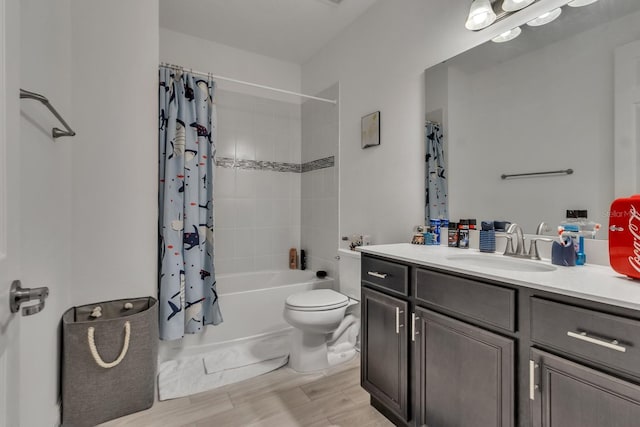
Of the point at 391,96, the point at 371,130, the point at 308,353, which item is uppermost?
the point at 391,96

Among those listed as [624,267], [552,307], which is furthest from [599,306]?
[624,267]

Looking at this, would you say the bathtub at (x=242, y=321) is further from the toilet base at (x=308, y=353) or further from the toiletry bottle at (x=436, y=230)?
the toiletry bottle at (x=436, y=230)

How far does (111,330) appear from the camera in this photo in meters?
1.52

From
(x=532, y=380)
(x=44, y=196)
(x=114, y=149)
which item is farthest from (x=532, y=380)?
(x=114, y=149)

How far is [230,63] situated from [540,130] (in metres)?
2.68

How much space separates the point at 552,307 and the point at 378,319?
30.7 inches

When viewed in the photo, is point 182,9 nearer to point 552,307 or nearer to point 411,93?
point 411,93

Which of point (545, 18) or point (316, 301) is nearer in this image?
point (545, 18)

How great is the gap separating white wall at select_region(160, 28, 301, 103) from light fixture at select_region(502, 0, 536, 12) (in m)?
2.23

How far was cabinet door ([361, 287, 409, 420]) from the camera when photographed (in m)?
1.35

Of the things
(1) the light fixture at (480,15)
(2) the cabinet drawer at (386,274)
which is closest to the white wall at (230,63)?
(1) the light fixture at (480,15)

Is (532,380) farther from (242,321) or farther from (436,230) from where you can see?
(242,321)

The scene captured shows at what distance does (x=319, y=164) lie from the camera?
300 cm

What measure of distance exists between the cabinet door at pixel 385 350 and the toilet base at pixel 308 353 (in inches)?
19.1
